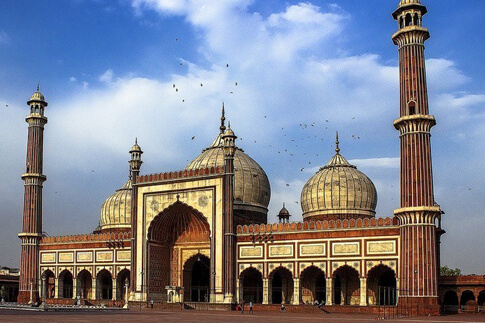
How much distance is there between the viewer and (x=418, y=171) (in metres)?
37.2

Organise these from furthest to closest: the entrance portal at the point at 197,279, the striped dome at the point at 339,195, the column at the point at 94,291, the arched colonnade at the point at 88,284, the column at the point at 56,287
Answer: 1. the column at the point at 56,287
2. the column at the point at 94,291
3. the arched colonnade at the point at 88,284
4. the entrance portal at the point at 197,279
5. the striped dome at the point at 339,195

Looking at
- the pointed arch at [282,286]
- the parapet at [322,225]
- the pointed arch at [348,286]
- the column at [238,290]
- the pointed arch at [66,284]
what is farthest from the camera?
the pointed arch at [66,284]

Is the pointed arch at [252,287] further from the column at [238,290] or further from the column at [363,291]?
the column at [363,291]

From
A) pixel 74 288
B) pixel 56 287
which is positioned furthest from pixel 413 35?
pixel 56 287

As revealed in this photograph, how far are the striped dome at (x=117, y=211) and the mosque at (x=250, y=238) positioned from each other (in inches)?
4.1

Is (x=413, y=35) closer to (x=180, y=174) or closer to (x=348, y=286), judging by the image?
(x=348, y=286)

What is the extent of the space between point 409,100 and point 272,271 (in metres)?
14.1

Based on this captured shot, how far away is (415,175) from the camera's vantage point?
37.2m

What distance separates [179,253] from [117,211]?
1175cm

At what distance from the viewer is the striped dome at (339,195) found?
156 ft

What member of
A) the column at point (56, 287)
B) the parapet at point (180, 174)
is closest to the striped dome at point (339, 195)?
the parapet at point (180, 174)

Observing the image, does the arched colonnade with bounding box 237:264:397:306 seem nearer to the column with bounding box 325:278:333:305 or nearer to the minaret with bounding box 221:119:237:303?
the column with bounding box 325:278:333:305

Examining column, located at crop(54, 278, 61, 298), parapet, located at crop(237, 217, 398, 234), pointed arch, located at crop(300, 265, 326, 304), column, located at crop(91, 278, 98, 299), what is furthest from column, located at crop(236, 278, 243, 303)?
column, located at crop(54, 278, 61, 298)

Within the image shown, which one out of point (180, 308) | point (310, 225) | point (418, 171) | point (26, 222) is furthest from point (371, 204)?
point (26, 222)
